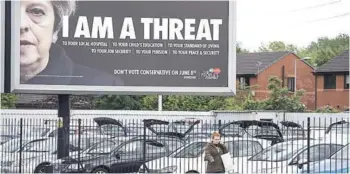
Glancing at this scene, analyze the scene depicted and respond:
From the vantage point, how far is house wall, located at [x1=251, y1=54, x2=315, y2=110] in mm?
64000

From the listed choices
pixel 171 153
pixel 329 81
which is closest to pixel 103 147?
pixel 171 153

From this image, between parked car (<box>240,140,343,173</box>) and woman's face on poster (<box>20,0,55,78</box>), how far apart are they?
6843mm

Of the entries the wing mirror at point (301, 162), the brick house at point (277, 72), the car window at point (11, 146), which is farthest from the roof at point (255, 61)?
the wing mirror at point (301, 162)

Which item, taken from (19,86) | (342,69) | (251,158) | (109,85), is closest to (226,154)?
(251,158)

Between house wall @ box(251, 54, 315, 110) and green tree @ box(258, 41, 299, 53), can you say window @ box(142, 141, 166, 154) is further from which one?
green tree @ box(258, 41, 299, 53)

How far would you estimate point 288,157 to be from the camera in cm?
1681

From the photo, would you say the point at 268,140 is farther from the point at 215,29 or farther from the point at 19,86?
the point at 19,86

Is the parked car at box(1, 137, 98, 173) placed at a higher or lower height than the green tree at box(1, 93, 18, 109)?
lower

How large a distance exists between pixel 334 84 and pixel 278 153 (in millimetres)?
40928

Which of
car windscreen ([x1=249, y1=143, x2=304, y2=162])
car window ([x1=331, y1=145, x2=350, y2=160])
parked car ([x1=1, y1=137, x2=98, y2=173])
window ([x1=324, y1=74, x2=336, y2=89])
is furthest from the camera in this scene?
window ([x1=324, y1=74, x2=336, y2=89])

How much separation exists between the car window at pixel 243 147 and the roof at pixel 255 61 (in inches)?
1830

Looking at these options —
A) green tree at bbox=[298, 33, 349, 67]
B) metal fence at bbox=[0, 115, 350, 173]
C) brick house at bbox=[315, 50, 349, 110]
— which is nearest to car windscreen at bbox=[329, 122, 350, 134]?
metal fence at bbox=[0, 115, 350, 173]

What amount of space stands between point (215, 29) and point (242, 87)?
40383 mm

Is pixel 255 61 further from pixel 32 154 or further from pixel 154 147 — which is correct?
pixel 154 147
